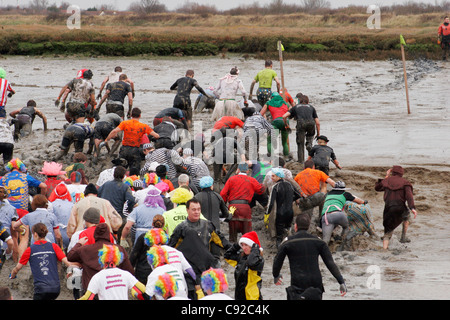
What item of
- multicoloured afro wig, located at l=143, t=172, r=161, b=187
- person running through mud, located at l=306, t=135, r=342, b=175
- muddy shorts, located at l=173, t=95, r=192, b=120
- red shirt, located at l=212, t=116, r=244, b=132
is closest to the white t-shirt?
multicoloured afro wig, located at l=143, t=172, r=161, b=187

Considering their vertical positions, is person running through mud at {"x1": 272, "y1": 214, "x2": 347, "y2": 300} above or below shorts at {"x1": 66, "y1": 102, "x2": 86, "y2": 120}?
below

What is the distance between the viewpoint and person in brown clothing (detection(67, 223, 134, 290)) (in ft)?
25.1

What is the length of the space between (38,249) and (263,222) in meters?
4.92

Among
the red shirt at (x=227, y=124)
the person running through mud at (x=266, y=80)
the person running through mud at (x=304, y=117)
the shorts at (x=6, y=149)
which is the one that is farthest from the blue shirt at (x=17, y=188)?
the person running through mud at (x=266, y=80)

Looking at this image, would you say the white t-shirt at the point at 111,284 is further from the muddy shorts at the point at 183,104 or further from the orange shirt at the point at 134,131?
the muddy shorts at the point at 183,104

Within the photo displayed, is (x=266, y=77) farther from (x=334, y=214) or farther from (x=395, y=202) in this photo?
(x=334, y=214)

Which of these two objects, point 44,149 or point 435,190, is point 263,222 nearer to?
point 435,190

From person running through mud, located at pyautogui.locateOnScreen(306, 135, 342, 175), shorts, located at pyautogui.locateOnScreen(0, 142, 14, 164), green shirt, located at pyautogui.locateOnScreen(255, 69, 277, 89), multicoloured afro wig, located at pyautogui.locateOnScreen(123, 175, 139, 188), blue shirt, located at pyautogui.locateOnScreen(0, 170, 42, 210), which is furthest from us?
green shirt, located at pyautogui.locateOnScreen(255, 69, 277, 89)

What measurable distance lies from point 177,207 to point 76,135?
5.86m

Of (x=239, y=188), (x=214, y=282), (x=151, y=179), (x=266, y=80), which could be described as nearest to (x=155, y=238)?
(x=214, y=282)

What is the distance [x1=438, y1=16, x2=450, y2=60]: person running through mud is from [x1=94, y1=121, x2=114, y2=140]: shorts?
2249 cm

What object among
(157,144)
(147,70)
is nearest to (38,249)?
(157,144)

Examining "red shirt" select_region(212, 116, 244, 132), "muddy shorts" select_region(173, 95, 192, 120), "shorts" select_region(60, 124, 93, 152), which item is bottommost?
"shorts" select_region(60, 124, 93, 152)

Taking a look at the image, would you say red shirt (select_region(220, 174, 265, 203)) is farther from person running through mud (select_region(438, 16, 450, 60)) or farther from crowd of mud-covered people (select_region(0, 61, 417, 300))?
person running through mud (select_region(438, 16, 450, 60))
